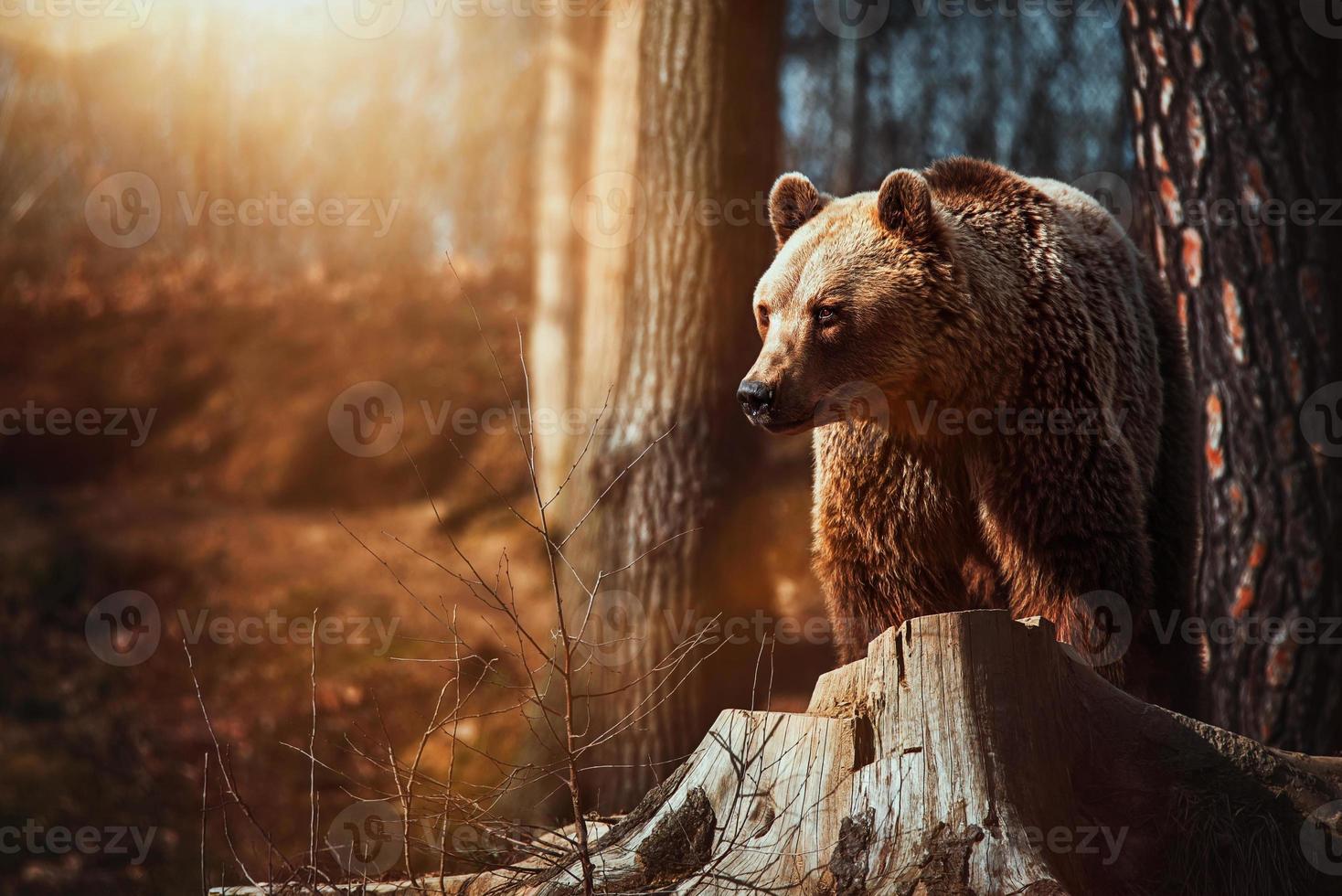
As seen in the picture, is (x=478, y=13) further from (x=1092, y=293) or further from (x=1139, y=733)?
(x=1139, y=733)

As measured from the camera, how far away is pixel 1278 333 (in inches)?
212

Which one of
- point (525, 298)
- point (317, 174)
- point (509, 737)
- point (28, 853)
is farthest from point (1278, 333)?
point (317, 174)

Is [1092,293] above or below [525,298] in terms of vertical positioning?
below

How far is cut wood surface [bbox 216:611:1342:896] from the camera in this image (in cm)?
285

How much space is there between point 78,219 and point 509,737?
9412 mm
